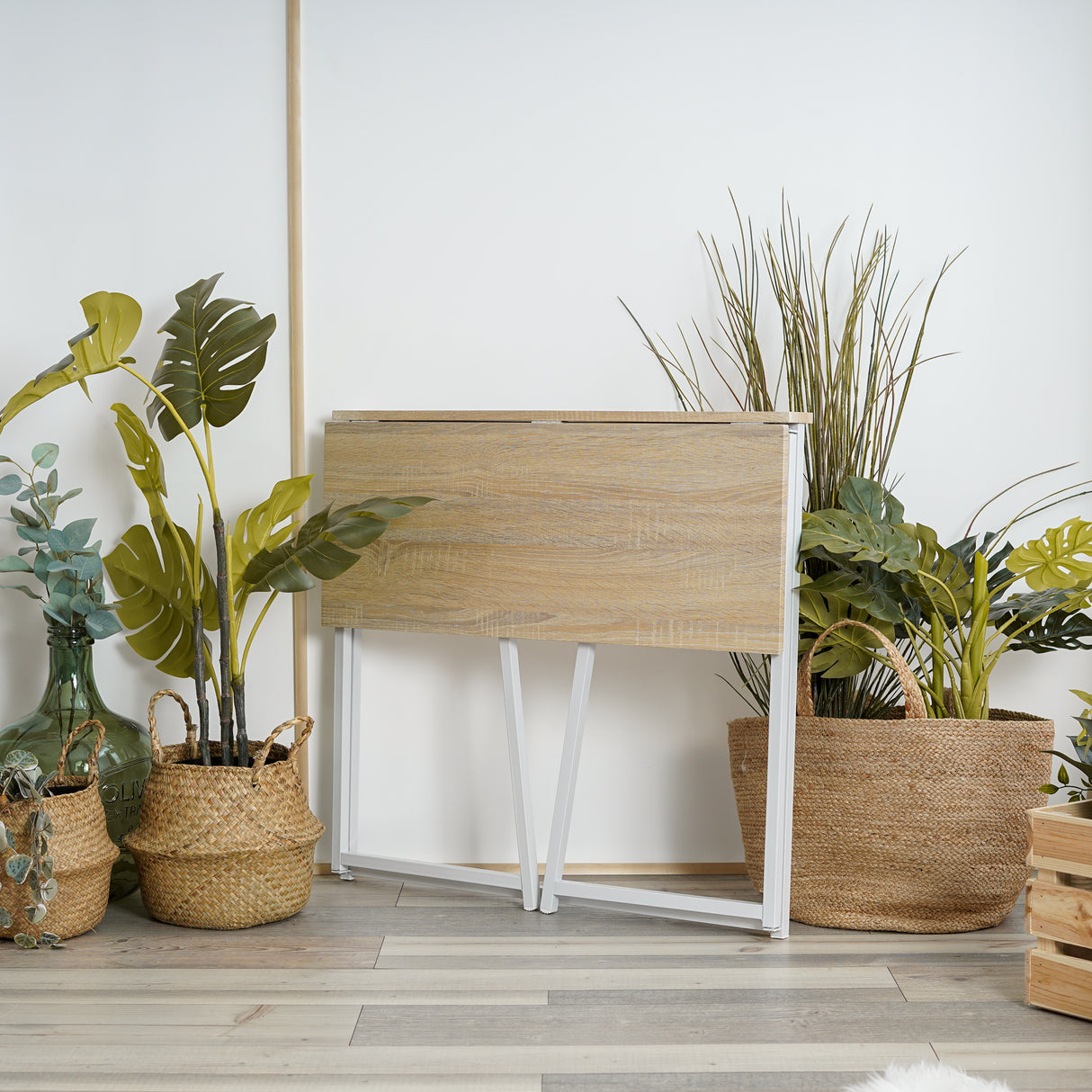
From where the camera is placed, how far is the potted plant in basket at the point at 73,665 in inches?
78.0

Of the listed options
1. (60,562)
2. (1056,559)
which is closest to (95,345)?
(60,562)

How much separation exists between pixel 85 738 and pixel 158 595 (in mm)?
307

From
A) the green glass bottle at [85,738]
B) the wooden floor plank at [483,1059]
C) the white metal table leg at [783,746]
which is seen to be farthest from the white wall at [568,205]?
the wooden floor plank at [483,1059]

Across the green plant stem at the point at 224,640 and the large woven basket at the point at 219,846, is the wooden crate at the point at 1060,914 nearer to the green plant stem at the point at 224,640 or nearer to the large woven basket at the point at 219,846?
the large woven basket at the point at 219,846

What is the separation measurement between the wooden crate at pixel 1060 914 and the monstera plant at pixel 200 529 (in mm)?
1178

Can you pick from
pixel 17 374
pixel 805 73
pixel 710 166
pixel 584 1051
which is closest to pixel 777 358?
pixel 710 166

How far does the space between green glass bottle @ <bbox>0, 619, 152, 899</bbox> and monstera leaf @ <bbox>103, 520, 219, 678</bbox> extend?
0.10 meters

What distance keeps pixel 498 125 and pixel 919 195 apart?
920 millimetres

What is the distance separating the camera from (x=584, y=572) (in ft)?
6.47

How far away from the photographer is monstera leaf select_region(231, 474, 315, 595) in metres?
2.04

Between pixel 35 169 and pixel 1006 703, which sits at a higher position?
pixel 35 169

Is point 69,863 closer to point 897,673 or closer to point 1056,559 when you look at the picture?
point 897,673

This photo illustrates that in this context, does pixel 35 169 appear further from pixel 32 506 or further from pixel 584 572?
pixel 584 572

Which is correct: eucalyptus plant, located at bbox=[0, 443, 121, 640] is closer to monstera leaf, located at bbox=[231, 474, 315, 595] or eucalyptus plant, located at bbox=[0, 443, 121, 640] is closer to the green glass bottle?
the green glass bottle
